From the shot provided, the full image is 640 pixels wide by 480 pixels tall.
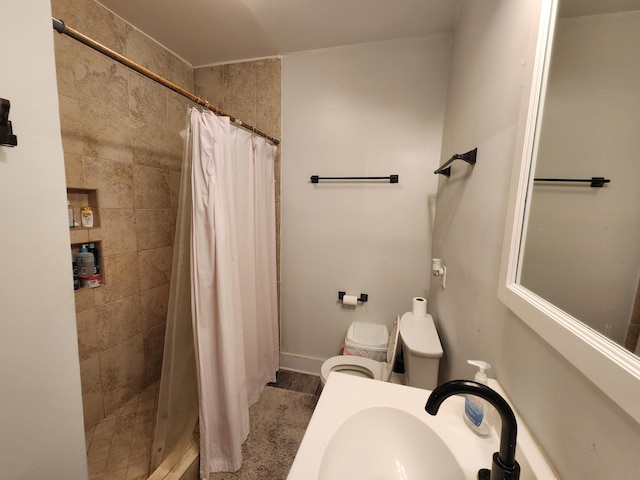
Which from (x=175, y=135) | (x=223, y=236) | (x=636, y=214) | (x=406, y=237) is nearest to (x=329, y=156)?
(x=406, y=237)

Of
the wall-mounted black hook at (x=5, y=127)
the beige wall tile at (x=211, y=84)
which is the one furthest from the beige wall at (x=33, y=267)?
the beige wall tile at (x=211, y=84)

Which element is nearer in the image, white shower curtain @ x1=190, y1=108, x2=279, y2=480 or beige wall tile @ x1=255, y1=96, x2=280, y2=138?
white shower curtain @ x1=190, y1=108, x2=279, y2=480

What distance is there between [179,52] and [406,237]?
226 centimetres

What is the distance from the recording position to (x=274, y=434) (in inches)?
60.6

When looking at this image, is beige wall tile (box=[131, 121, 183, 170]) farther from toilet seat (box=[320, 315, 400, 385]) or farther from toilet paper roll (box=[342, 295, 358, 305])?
toilet seat (box=[320, 315, 400, 385])

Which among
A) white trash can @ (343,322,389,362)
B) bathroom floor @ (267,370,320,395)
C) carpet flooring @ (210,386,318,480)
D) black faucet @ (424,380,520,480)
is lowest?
bathroom floor @ (267,370,320,395)

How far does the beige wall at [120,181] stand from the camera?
137cm

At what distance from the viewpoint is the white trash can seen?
1732 mm

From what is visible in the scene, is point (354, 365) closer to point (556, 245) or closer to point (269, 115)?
point (556, 245)

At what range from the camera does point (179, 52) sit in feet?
6.33

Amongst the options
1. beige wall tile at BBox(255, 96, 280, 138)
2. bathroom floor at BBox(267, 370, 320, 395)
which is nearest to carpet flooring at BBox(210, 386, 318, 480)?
bathroom floor at BBox(267, 370, 320, 395)

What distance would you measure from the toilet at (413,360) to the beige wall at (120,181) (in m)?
1.36

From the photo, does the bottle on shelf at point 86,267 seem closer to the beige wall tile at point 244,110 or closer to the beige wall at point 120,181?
the beige wall at point 120,181

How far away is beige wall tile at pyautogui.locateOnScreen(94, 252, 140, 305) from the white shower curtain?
0.79 meters
